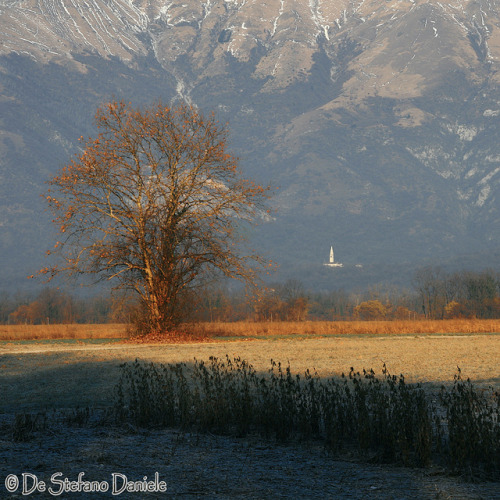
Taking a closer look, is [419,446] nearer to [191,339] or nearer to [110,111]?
[191,339]

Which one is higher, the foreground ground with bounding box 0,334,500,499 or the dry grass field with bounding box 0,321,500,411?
the dry grass field with bounding box 0,321,500,411

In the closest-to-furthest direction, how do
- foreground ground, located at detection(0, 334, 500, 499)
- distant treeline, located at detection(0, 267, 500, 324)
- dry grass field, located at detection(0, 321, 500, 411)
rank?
foreground ground, located at detection(0, 334, 500, 499), dry grass field, located at detection(0, 321, 500, 411), distant treeline, located at detection(0, 267, 500, 324)

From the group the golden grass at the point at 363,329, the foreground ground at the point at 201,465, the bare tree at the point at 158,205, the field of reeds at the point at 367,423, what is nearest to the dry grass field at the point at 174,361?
the foreground ground at the point at 201,465

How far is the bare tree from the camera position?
3581cm

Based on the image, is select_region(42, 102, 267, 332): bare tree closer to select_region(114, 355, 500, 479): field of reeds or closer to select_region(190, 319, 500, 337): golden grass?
select_region(190, 319, 500, 337): golden grass

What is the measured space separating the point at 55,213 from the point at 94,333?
628 inches

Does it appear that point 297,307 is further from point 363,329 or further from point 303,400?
point 303,400

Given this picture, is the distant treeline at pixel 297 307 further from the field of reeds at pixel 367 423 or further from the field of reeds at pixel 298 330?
the field of reeds at pixel 367 423

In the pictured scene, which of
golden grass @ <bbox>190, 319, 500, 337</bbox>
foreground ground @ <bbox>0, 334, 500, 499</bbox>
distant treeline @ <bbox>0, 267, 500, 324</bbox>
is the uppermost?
distant treeline @ <bbox>0, 267, 500, 324</bbox>

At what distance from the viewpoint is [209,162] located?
3747cm

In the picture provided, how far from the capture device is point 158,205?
3647 cm

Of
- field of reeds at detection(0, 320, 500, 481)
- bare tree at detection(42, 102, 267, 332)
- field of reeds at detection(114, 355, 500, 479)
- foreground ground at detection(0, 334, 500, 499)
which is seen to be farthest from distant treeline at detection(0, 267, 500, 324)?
foreground ground at detection(0, 334, 500, 499)

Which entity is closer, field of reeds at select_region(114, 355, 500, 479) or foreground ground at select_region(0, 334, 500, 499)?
foreground ground at select_region(0, 334, 500, 499)

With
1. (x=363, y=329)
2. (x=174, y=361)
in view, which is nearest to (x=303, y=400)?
(x=174, y=361)
